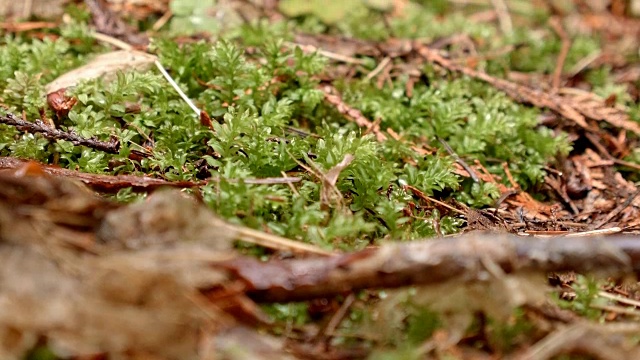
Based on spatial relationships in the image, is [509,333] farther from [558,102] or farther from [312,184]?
[558,102]

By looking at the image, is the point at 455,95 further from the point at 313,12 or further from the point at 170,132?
the point at 170,132

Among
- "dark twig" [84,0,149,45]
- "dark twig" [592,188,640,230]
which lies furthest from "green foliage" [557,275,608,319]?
"dark twig" [84,0,149,45]

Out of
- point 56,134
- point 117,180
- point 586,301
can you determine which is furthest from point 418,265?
point 56,134

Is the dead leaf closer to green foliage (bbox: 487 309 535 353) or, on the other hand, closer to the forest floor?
the forest floor

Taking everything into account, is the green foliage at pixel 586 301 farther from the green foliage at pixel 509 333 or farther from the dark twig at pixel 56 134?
the dark twig at pixel 56 134

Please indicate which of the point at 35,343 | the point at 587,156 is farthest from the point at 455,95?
the point at 35,343

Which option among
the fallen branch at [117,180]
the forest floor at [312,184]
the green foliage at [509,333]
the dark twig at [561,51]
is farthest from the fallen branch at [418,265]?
the dark twig at [561,51]
